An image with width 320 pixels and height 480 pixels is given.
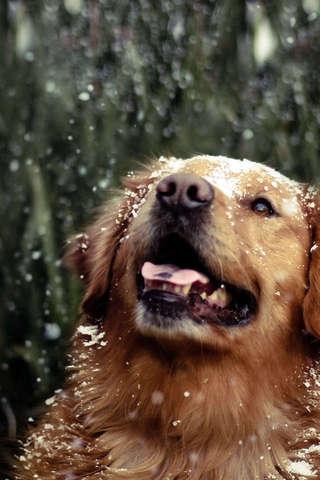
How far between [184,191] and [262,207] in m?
0.36

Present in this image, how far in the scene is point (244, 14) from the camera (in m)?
4.49

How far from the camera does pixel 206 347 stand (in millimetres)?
2682

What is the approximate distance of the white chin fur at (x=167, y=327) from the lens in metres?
2.59

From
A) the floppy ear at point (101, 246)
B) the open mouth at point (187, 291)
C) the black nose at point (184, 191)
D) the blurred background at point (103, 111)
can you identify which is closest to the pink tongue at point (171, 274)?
the open mouth at point (187, 291)

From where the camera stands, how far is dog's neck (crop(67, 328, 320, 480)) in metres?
2.77

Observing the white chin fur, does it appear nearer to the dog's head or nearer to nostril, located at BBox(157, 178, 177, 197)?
the dog's head

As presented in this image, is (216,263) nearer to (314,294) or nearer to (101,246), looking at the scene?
(314,294)

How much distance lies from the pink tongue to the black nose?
194mm

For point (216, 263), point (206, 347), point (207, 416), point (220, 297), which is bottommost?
point (207, 416)

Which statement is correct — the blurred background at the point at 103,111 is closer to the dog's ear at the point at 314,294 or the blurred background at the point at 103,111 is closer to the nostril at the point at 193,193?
the dog's ear at the point at 314,294

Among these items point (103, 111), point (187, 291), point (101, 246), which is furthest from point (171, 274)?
point (103, 111)

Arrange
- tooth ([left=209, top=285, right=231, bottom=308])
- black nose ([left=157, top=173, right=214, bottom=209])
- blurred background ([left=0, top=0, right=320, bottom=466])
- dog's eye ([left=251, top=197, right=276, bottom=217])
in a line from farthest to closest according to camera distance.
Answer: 1. blurred background ([left=0, top=0, right=320, bottom=466])
2. dog's eye ([left=251, top=197, right=276, bottom=217])
3. tooth ([left=209, top=285, right=231, bottom=308])
4. black nose ([left=157, top=173, right=214, bottom=209])

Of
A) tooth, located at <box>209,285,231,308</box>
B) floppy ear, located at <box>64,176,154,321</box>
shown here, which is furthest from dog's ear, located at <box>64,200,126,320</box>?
tooth, located at <box>209,285,231,308</box>

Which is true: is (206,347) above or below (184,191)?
below
